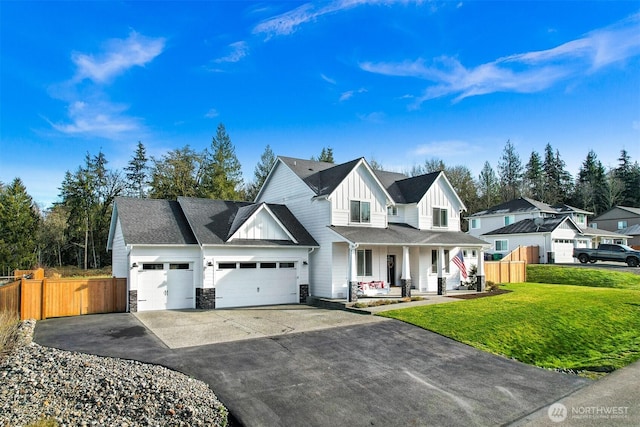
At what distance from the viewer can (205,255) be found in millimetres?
18375

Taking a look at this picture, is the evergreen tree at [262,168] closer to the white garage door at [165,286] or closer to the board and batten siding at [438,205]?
the board and batten siding at [438,205]

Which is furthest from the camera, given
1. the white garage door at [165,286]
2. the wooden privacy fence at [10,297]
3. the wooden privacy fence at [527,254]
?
the wooden privacy fence at [527,254]

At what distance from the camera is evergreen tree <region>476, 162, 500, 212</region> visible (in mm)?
62094

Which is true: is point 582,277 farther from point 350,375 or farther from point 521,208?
point 350,375

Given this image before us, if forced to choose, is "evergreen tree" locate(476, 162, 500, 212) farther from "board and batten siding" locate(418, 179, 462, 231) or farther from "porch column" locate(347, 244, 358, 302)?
"porch column" locate(347, 244, 358, 302)

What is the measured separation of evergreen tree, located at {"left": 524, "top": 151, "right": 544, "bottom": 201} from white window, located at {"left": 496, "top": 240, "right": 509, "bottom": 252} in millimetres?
30979

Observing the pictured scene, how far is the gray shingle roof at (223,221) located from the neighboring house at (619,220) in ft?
173

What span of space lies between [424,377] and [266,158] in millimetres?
44930

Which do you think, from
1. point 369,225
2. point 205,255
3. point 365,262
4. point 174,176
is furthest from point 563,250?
point 174,176

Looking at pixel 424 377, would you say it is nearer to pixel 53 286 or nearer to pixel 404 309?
pixel 404 309

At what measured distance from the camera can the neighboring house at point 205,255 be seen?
17.8m

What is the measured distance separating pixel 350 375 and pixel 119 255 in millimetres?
15418

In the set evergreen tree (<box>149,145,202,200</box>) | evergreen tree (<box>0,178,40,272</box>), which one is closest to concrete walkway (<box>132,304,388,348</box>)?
evergreen tree (<box>149,145,202,200</box>)

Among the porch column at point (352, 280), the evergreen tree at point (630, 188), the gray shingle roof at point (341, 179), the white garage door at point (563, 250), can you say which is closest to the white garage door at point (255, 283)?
the porch column at point (352, 280)
